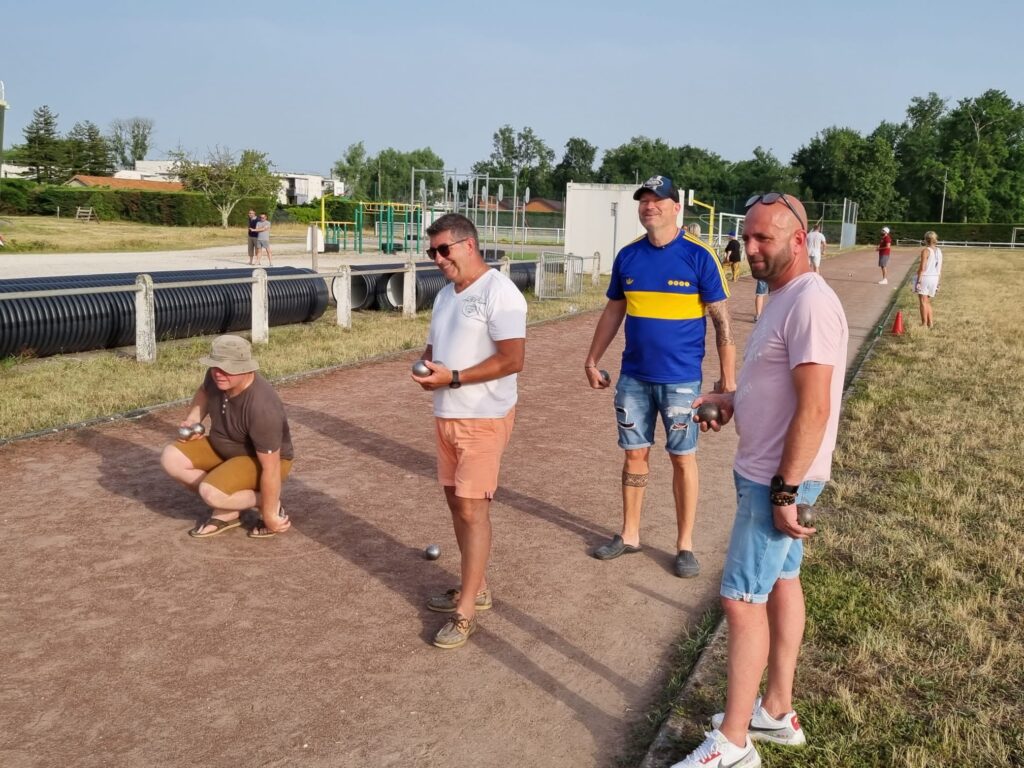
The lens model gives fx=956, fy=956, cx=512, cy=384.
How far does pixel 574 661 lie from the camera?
166 inches

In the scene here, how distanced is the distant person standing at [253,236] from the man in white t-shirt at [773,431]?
26261 mm

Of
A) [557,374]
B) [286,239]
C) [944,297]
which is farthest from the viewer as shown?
[286,239]

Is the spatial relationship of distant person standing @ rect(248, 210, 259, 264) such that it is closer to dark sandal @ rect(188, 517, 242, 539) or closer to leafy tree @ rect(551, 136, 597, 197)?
dark sandal @ rect(188, 517, 242, 539)

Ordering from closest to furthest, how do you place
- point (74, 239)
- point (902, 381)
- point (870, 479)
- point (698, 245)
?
point (698, 245)
point (870, 479)
point (902, 381)
point (74, 239)

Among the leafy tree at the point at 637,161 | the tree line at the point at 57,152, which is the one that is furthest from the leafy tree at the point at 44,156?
the leafy tree at the point at 637,161

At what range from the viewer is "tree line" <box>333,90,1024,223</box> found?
8450cm

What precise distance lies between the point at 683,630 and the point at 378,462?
11.6ft

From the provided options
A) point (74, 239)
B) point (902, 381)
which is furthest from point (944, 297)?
point (74, 239)

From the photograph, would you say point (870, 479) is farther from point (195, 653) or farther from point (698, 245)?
point (195, 653)

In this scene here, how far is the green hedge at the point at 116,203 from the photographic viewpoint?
5578 centimetres

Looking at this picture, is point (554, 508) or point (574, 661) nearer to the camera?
point (574, 661)

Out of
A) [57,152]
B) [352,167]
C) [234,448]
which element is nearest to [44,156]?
[57,152]

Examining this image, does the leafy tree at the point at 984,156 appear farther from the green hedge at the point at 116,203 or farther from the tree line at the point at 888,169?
the green hedge at the point at 116,203

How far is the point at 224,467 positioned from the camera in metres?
5.61
